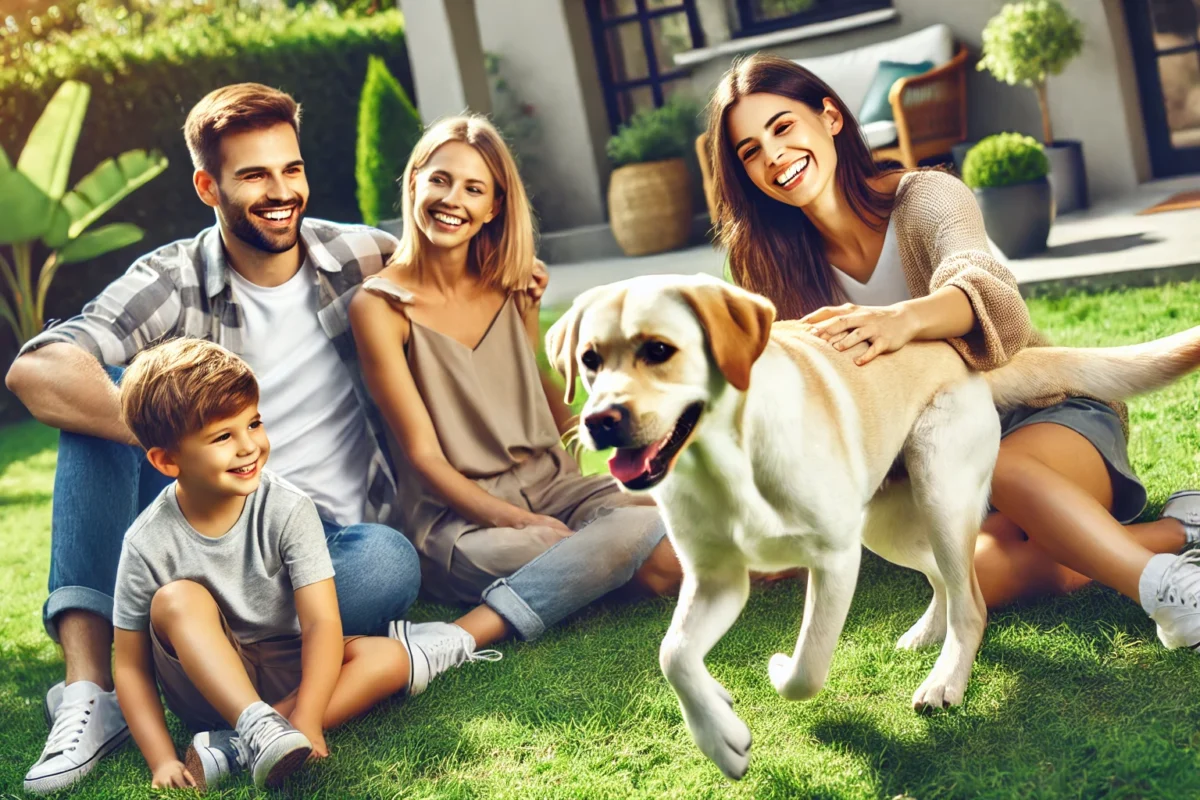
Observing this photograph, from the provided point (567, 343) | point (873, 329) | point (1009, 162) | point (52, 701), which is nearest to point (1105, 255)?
point (1009, 162)

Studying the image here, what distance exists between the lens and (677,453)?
222 cm

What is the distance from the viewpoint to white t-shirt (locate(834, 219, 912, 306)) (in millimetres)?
3270

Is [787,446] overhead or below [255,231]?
below

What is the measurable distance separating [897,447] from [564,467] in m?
1.48

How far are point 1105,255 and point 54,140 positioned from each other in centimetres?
795

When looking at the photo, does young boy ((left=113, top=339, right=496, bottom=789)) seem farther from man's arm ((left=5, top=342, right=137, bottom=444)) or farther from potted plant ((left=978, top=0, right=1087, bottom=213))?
potted plant ((left=978, top=0, right=1087, bottom=213))

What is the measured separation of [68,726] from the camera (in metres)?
3.14

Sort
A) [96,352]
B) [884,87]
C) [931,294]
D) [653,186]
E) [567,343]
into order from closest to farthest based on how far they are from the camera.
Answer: [567,343]
[931,294]
[96,352]
[884,87]
[653,186]

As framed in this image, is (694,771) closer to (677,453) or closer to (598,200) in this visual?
(677,453)

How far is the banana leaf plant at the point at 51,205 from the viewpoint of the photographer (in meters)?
9.59

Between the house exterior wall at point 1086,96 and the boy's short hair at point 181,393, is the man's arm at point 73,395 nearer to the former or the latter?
the boy's short hair at point 181,393

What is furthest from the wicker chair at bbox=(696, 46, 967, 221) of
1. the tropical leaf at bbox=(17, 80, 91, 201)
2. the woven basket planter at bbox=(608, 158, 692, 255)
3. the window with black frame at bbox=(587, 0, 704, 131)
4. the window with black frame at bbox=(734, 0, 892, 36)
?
the tropical leaf at bbox=(17, 80, 91, 201)

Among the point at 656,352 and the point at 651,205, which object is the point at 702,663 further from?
the point at 651,205

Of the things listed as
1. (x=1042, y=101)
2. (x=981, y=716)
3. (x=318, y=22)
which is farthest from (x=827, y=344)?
(x=318, y=22)
